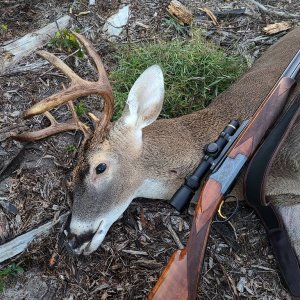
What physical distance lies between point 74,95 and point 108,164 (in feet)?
2.28

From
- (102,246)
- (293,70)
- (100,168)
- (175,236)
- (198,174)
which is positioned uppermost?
(293,70)

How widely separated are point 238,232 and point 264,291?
554mm

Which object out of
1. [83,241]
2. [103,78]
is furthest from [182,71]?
[83,241]

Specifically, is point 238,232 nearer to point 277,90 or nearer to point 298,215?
point 298,215

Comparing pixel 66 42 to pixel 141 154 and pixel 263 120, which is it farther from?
pixel 263 120

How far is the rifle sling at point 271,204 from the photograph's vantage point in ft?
14.5

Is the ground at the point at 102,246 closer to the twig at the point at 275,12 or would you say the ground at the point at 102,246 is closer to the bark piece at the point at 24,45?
the bark piece at the point at 24,45

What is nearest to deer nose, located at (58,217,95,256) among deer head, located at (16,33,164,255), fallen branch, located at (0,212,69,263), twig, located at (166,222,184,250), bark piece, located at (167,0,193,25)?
deer head, located at (16,33,164,255)

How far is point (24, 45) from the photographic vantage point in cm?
632

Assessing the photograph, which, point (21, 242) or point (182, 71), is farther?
point (182, 71)

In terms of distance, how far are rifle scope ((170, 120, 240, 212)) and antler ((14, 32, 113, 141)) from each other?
2.74ft

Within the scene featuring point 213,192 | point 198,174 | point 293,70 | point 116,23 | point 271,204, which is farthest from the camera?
point 116,23

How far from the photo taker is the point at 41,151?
535cm

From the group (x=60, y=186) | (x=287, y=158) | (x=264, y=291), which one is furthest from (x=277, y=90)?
(x=60, y=186)
